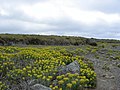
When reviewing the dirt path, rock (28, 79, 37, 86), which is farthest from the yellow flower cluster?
the dirt path

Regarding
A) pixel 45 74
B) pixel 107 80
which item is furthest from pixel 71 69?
pixel 107 80

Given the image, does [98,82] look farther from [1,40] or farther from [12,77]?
[1,40]

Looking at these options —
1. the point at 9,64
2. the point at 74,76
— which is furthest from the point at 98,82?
the point at 9,64

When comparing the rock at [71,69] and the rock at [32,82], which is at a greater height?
the rock at [71,69]

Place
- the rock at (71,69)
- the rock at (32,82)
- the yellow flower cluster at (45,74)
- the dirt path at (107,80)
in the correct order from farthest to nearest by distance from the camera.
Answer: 1. the rock at (71,69)
2. the dirt path at (107,80)
3. the rock at (32,82)
4. the yellow flower cluster at (45,74)

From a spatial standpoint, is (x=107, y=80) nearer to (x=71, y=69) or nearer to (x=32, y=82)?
(x=71, y=69)

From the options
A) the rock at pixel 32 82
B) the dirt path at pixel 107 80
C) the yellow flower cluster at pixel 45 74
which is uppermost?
the yellow flower cluster at pixel 45 74

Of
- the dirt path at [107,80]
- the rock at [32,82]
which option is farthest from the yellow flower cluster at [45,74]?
the dirt path at [107,80]

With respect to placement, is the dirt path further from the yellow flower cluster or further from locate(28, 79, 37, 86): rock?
locate(28, 79, 37, 86): rock

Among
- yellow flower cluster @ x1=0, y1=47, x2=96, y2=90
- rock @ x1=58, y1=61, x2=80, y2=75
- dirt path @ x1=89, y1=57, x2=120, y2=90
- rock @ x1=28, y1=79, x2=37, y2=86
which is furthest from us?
rock @ x1=58, y1=61, x2=80, y2=75

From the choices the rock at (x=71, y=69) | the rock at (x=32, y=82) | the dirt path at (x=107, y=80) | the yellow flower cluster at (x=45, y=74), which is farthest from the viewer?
the rock at (x=71, y=69)

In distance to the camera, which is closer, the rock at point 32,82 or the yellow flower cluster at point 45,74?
the yellow flower cluster at point 45,74

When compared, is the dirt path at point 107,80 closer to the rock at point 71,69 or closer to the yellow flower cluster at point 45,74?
the yellow flower cluster at point 45,74

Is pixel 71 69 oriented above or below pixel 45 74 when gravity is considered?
above
